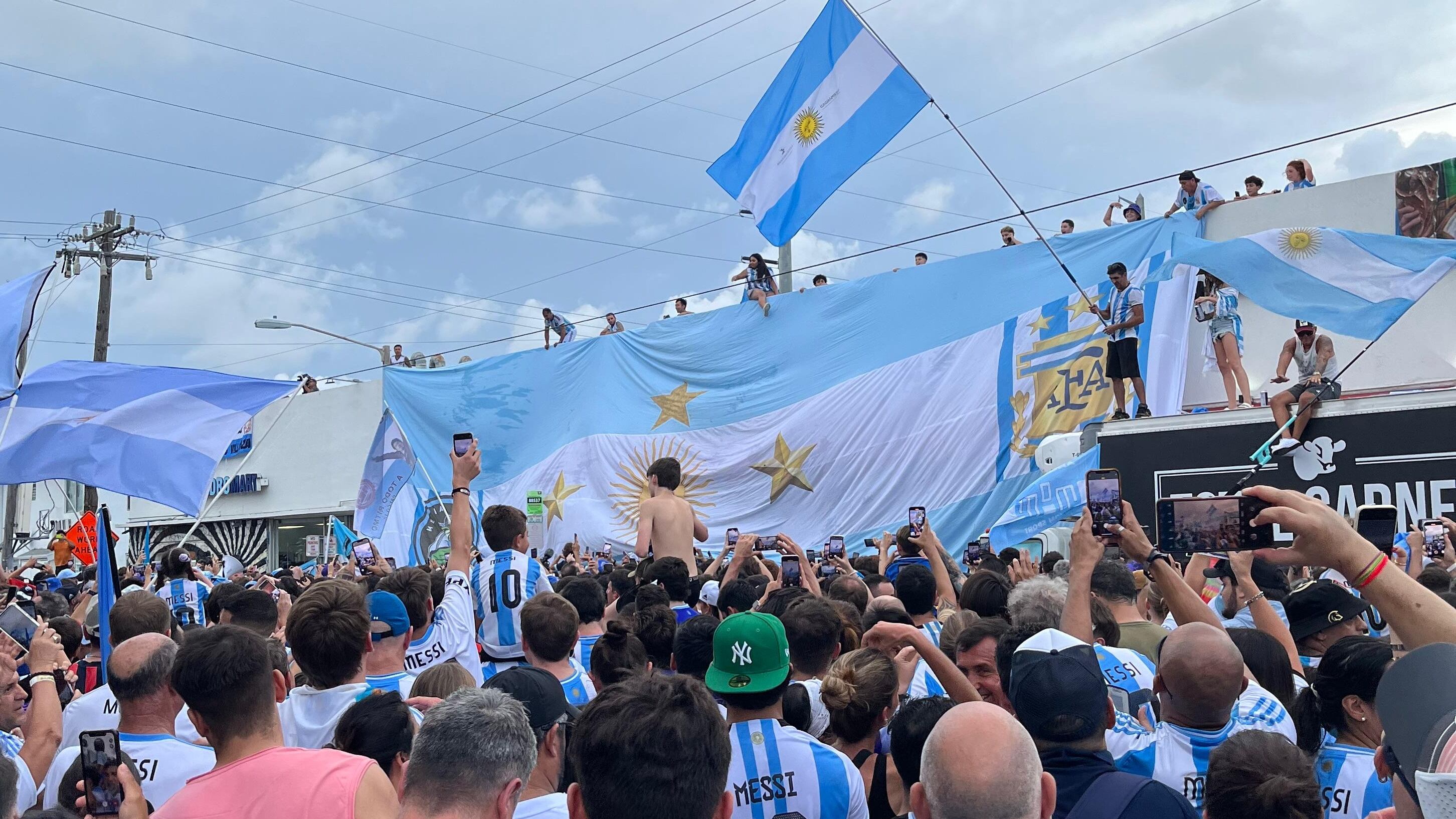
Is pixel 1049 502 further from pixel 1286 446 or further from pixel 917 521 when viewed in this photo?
pixel 917 521

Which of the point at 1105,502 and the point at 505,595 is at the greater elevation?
the point at 1105,502

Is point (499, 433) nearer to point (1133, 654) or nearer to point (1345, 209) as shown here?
point (1345, 209)

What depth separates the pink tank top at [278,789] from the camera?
8.52 feet

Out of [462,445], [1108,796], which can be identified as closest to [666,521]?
[462,445]

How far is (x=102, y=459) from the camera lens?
34.1ft

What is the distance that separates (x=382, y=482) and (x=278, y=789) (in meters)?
17.5

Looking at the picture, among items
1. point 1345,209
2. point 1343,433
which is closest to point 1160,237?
point 1345,209

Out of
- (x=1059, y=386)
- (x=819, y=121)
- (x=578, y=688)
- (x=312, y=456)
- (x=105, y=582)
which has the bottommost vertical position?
(x=578, y=688)

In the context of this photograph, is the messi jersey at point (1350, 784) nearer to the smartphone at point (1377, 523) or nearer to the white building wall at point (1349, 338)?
the smartphone at point (1377, 523)

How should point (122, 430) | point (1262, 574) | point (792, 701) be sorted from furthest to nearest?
1. point (122, 430)
2. point (1262, 574)
3. point (792, 701)

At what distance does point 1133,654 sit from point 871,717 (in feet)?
3.75

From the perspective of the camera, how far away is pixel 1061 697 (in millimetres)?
2818

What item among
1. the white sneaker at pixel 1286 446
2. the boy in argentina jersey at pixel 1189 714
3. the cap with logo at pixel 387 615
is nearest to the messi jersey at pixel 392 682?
the cap with logo at pixel 387 615

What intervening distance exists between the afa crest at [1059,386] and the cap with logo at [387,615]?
1022 centimetres
